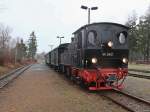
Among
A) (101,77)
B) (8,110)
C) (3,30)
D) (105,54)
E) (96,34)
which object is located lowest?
(8,110)

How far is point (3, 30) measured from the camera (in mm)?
88375

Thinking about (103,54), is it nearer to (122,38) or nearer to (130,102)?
(122,38)

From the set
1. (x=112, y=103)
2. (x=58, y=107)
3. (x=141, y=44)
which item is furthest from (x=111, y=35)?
(x=141, y=44)

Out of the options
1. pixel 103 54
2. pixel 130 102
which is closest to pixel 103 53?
pixel 103 54

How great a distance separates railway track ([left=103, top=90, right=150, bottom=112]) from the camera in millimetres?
11125

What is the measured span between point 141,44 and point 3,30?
38287mm

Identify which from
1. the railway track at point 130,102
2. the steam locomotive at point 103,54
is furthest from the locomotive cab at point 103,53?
the railway track at point 130,102

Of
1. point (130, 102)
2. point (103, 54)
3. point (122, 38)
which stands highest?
point (122, 38)

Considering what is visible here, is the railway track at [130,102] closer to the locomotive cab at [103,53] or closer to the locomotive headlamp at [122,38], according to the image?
the locomotive cab at [103,53]

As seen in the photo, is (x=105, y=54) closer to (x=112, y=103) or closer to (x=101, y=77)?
(x=101, y=77)

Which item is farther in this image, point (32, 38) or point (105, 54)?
point (32, 38)

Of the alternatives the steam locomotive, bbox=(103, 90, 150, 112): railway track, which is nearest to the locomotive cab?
the steam locomotive

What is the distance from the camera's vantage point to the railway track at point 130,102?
1112 cm

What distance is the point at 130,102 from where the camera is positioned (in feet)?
41.6
